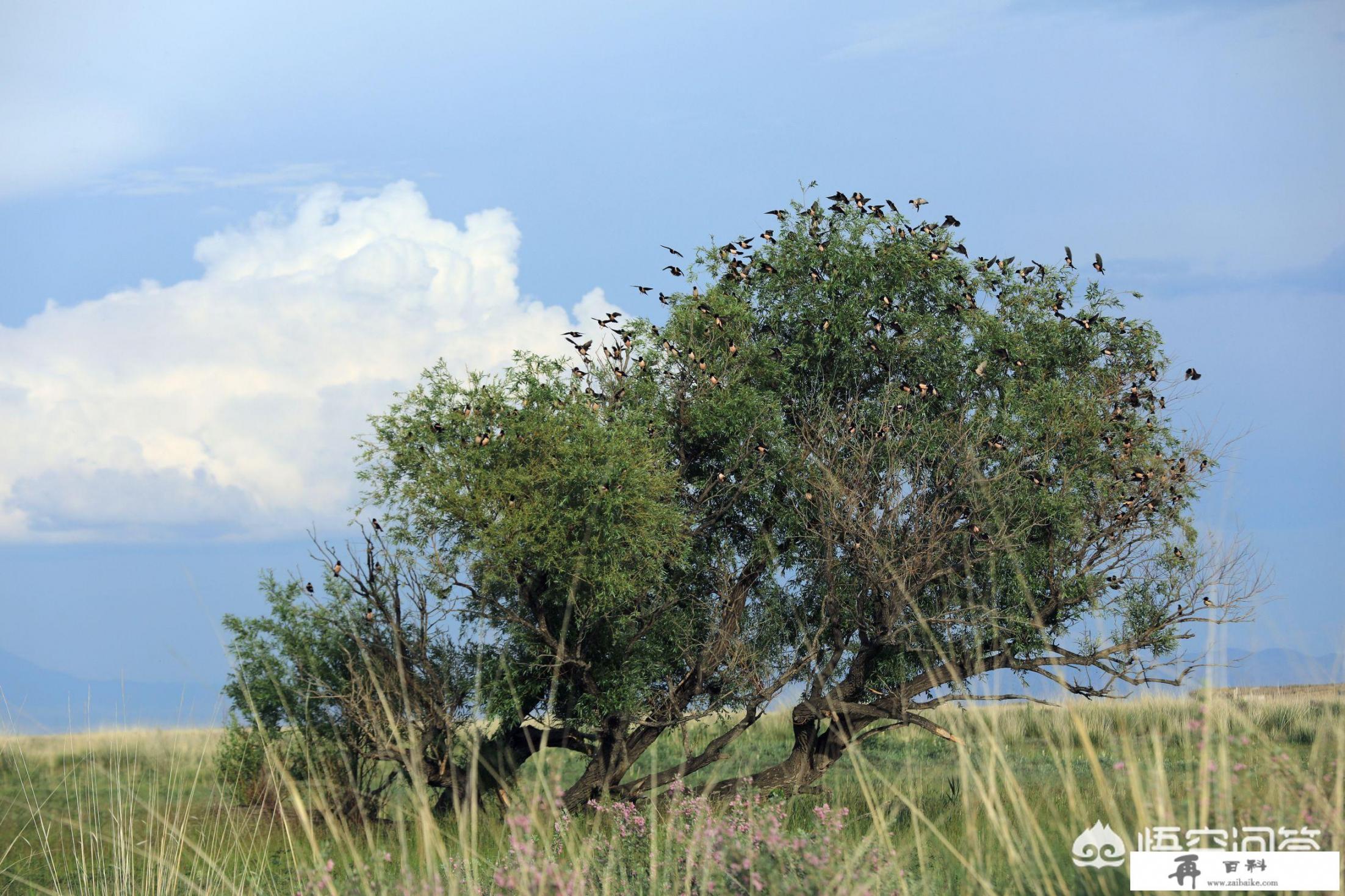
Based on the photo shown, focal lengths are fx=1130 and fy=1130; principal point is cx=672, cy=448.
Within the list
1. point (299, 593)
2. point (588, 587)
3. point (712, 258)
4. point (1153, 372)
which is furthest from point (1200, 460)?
point (299, 593)

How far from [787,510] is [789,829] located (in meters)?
4.69

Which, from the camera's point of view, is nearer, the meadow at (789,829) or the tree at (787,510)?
the meadow at (789,829)

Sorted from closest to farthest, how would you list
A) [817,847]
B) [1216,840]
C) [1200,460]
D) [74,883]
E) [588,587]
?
[1216,840], [817,847], [74,883], [588,587], [1200,460]

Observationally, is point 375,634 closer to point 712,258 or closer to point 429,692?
point 429,692

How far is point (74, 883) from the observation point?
14.0m

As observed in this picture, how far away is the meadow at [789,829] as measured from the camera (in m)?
6.29

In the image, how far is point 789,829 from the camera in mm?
16188

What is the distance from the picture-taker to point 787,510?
17547 millimetres

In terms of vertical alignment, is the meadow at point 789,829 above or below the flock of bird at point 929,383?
below

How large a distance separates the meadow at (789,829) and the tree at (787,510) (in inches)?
57.8

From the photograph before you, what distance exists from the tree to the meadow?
4.82 ft

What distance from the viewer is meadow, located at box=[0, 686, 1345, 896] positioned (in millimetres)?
6289

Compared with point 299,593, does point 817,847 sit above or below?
below

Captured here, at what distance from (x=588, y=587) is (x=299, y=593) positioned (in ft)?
15.3
